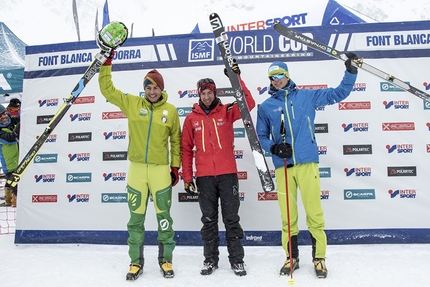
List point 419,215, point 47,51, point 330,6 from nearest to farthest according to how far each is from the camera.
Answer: point 419,215 → point 47,51 → point 330,6

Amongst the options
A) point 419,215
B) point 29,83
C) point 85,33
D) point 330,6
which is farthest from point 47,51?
point 85,33

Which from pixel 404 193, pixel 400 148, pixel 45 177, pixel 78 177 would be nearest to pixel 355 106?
pixel 400 148

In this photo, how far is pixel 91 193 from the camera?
443 centimetres

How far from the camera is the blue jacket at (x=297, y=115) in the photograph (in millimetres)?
3055

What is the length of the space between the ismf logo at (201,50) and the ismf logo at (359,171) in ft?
7.51

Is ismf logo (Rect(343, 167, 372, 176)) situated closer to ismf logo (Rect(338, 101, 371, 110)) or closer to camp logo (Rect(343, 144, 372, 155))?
camp logo (Rect(343, 144, 372, 155))

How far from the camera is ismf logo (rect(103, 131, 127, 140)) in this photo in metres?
4.42

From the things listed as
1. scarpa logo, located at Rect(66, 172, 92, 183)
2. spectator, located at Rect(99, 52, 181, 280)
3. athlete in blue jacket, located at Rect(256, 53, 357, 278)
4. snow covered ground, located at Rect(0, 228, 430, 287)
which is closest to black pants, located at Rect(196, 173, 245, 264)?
snow covered ground, located at Rect(0, 228, 430, 287)

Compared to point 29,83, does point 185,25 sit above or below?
above

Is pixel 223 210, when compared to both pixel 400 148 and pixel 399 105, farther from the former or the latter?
pixel 399 105

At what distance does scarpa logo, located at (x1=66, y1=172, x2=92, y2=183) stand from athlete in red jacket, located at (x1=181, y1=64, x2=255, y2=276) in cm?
183

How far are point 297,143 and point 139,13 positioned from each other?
90.1m

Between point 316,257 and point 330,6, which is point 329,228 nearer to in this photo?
point 316,257

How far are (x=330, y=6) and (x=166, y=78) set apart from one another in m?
3.68
